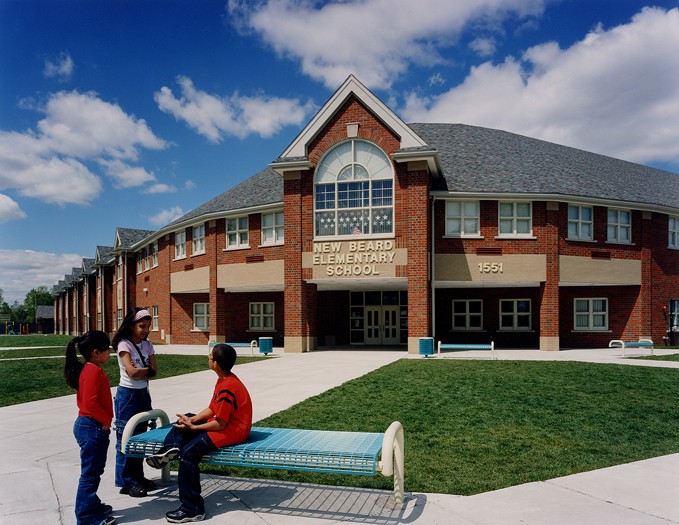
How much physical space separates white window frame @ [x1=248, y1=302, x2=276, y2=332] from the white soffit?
1000 centimetres

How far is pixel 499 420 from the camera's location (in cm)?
934

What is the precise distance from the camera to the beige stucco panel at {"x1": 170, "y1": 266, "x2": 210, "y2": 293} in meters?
30.9

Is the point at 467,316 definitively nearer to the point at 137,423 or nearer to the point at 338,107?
the point at 338,107

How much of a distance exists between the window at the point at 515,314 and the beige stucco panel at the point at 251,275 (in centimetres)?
1089

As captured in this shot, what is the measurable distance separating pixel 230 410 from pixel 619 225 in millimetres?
26423

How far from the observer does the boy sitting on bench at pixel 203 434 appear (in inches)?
200

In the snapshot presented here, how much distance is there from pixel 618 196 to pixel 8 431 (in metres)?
27.5

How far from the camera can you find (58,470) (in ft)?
22.0

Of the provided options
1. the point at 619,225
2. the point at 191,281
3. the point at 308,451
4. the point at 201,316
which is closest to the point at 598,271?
the point at 619,225

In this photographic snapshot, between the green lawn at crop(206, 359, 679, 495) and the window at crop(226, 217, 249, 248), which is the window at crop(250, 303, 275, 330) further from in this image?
the green lawn at crop(206, 359, 679, 495)

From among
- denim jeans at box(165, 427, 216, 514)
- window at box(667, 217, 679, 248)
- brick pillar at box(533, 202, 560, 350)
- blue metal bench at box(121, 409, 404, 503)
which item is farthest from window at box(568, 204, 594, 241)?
denim jeans at box(165, 427, 216, 514)

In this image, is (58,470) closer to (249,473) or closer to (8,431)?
(249,473)

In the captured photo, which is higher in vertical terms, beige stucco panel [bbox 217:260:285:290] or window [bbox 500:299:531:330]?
beige stucco panel [bbox 217:260:285:290]

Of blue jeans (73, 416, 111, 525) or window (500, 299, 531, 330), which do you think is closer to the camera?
blue jeans (73, 416, 111, 525)
